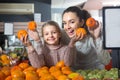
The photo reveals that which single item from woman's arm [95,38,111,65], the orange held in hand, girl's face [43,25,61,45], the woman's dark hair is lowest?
woman's arm [95,38,111,65]

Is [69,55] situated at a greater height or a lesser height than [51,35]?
lesser

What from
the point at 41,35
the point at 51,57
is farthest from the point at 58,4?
the point at 51,57

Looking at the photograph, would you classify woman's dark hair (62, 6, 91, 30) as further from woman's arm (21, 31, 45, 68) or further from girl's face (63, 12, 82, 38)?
woman's arm (21, 31, 45, 68)

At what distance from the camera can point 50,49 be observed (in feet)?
5.89

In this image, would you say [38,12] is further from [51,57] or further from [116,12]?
[116,12]

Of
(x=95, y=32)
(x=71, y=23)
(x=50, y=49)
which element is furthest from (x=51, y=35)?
(x=95, y=32)

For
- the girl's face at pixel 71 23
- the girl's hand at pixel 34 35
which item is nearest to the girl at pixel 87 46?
the girl's face at pixel 71 23

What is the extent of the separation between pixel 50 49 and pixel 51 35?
0.10 m

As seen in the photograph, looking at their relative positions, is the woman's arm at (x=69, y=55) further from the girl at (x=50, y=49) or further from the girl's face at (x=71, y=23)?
the girl's face at (x=71, y=23)

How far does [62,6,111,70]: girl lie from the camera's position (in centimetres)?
190

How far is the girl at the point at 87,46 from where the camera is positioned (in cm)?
190

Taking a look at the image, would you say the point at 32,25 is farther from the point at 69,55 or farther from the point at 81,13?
the point at 81,13

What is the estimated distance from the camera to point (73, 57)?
65.6 inches

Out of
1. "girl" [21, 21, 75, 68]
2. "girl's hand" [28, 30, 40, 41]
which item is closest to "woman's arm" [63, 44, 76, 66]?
"girl" [21, 21, 75, 68]
